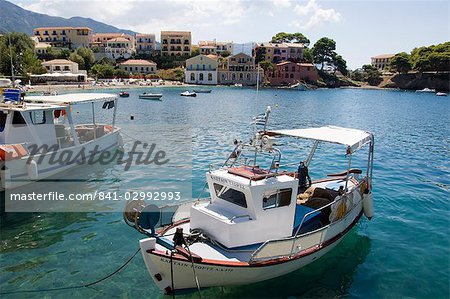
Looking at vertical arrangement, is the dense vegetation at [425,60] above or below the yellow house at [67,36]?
below

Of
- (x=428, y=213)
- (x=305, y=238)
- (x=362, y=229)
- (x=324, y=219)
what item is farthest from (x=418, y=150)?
(x=305, y=238)

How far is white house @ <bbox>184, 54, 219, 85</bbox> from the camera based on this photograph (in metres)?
139

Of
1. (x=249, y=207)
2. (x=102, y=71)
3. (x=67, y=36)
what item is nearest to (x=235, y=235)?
(x=249, y=207)

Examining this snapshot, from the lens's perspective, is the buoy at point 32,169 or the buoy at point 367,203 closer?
the buoy at point 367,203

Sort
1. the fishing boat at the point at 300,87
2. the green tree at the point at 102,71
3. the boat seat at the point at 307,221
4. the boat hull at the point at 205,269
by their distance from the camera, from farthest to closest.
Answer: the fishing boat at the point at 300,87 → the green tree at the point at 102,71 → the boat seat at the point at 307,221 → the boat hull at the point at 205,269

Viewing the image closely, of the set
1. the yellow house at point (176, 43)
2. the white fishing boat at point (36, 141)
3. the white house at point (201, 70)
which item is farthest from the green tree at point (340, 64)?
the white fishing boat at point (36, 141)

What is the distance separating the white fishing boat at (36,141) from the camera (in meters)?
17.8

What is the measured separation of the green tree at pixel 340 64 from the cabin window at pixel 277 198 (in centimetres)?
16218

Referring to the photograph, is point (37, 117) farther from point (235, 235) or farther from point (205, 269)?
point (205, 269)

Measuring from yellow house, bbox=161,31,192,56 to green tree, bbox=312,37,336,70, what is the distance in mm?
53505

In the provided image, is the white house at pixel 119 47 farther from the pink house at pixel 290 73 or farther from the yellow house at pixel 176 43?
the pink house at pixel 290 73

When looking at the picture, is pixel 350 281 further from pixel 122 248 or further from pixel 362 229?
pixel 122 248

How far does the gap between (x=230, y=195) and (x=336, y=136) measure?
5139 mm

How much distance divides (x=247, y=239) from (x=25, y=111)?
1448cm
